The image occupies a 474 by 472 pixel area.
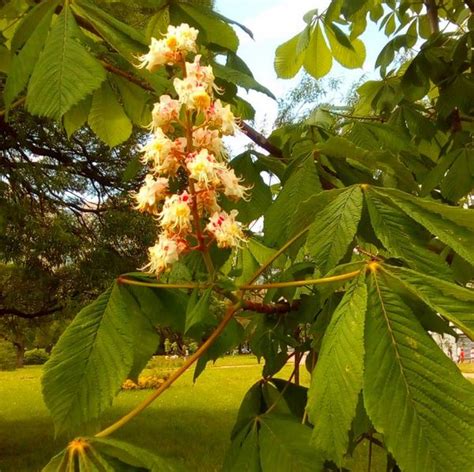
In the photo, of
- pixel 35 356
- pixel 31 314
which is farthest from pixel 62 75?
pixel 35 356

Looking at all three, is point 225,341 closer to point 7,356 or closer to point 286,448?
point 286,448

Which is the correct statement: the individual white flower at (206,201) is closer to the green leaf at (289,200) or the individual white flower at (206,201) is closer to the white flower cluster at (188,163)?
the white flower cluster at (188,163)

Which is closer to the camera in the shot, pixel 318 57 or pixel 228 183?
pixel 228 183

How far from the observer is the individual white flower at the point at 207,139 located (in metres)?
0.66

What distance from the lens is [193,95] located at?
0.65 m

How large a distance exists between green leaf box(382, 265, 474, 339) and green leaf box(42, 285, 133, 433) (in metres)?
0.30

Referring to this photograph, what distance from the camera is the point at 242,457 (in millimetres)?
761

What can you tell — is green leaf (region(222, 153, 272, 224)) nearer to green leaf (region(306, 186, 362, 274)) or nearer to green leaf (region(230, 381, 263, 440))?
green leaf (region(230, 381, 263, 440))

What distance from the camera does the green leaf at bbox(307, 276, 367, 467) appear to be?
1.57ft

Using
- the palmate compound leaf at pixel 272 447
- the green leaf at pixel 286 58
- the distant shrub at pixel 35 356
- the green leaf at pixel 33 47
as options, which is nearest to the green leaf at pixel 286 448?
the palmate compound leaf at pixel 272 447

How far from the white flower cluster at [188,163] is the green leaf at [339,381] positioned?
0.20 metres

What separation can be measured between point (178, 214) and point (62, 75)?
236mm

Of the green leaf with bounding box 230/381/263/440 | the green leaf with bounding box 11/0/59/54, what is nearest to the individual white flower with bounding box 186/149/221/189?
the green leaf with bounding box 11/0/59/54

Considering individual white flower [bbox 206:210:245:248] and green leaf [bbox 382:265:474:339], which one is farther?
individual white flower [bbox 206:210:245:248]
